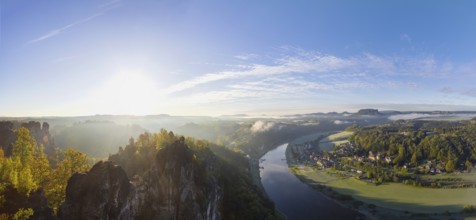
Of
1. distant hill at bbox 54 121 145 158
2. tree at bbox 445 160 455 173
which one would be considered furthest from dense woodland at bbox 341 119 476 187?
distant hill at bbox 54 121 145 158

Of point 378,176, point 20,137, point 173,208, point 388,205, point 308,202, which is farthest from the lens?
point 378,176

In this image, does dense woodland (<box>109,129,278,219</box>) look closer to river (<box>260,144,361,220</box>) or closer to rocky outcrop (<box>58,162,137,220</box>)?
rocky outcrop (<box>58,162,137,220</box>)

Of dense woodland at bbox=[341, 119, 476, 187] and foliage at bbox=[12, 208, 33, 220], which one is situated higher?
foliage at bbox=[12, 208, 33, 220]

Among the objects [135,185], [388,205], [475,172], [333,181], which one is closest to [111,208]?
[135,185]

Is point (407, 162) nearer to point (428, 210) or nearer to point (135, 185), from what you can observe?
point (428, 210)

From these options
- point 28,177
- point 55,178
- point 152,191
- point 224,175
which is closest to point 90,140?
point 224,175

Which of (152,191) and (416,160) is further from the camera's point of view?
(416,160)

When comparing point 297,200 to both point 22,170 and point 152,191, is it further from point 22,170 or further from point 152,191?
point 22,170
